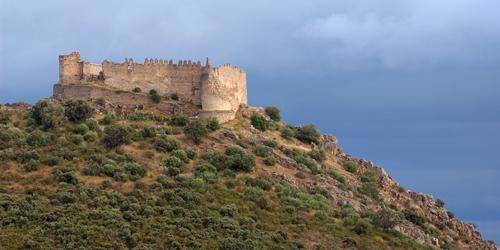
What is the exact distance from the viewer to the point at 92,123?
266 feet

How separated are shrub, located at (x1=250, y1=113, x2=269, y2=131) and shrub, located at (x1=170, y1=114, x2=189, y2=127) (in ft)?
22.4

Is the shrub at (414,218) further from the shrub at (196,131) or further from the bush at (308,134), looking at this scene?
the shrub at (196,131)

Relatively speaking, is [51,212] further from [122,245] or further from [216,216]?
[216,216]

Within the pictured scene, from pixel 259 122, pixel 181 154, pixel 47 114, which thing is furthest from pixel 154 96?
pixel 47 114

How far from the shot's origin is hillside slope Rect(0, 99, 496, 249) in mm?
67938

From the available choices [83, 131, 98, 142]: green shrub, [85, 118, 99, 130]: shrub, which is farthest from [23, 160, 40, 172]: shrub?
[85, 118, 99, 130]: shrub

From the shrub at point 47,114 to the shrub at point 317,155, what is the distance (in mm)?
18779

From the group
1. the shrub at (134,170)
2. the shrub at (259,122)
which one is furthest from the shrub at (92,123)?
the shrub at (259,122)

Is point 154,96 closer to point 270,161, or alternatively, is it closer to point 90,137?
point 90,137

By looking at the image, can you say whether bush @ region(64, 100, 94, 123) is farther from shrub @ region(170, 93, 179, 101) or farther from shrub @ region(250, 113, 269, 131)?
shrub @ region(250, 113, 269, 131)

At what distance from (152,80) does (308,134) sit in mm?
13424

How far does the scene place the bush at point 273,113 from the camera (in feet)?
308

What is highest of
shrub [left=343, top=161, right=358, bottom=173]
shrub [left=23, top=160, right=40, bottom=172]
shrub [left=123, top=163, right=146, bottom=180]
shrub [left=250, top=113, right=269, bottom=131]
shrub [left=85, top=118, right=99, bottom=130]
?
shrub [left=250, top=113, right=269, bottom=131]

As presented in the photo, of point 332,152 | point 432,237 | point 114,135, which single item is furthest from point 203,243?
point 332,152
